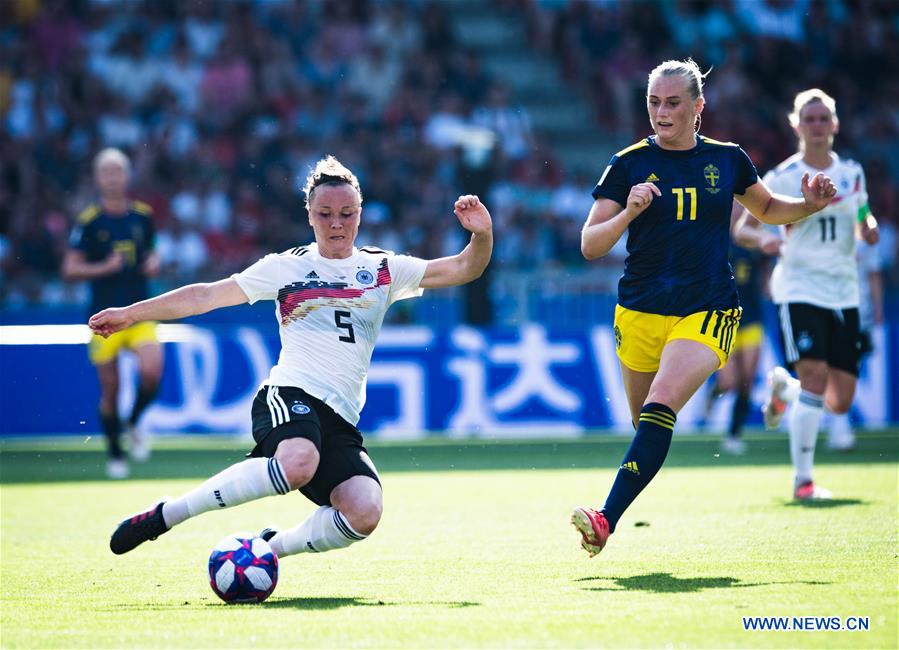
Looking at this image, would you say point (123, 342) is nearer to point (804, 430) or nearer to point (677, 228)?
point (804, 430)

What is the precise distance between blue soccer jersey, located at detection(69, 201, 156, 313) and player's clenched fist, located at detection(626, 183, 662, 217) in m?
7.88

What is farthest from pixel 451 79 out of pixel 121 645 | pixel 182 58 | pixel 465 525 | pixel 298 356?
pixel 121 645

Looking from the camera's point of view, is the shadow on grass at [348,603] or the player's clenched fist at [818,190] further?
the player's clenched fist at [818,190]

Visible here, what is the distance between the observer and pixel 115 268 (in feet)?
43.8

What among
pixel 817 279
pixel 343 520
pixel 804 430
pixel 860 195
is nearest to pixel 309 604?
pixel 343 520

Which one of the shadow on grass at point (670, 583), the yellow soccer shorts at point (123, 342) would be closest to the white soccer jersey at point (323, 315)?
the shadow on grass at point (670, 583)

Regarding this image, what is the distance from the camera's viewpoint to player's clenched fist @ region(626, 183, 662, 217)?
671cm

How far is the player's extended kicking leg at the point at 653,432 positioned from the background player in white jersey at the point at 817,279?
2.80 m

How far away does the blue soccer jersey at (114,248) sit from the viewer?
13672mm

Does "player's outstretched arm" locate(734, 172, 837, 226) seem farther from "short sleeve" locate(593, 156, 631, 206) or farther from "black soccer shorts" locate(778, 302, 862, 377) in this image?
"black soccer shorts" locate(778, 302, 862, 377)

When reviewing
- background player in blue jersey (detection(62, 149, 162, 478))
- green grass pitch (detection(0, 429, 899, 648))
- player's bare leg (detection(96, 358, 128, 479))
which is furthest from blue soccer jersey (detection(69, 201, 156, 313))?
green grass pitch (detection(0, 429, 899, 648))

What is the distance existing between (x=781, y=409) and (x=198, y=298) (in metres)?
5.47

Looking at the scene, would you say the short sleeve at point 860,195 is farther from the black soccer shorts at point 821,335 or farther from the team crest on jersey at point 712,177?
the team crest on jersey at point 712,177

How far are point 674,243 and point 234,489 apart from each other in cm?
249
